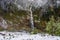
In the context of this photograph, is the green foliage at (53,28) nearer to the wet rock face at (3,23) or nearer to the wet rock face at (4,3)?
the wet rock face at (3,23)

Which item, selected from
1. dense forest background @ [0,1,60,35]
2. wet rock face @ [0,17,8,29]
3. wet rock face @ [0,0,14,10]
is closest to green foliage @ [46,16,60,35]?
dense forest background @ [0,1,60,35]

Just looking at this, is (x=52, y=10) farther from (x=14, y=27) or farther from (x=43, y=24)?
(x=14, y=27)

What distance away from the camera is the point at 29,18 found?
20.3 meters

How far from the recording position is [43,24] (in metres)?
19.6

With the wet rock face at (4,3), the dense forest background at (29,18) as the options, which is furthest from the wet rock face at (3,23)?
the wet rock face at (4,3)

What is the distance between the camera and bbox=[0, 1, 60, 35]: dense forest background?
62.1 ft

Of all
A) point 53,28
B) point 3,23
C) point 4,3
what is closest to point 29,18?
point 3,23

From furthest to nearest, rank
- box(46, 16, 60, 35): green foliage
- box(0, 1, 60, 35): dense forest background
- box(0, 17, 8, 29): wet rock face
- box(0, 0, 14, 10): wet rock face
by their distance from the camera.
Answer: box(0, 0, 14, 10): wet rock face
box(0, 17, 8, 29): wet rock face
box(0, 1, 60, 35): dense forest background
box(46, 16, 60, 35): green foliage

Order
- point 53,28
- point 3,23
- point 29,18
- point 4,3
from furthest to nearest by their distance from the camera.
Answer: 1. point 4,3
2. point 29,18
3. point 3,23
4. point 53,28

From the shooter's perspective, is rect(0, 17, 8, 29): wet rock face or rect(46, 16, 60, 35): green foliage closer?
rect(46, 16, 60, 35): green foliage

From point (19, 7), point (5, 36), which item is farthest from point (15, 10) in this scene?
point (5, 36)

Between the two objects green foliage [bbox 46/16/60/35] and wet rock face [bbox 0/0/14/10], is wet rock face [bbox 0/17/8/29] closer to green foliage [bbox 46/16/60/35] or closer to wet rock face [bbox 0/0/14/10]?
wet rock face [bbox 0/0/14/10]

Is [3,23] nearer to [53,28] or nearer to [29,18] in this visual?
[29,18]

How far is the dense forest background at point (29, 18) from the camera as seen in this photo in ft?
62.1
